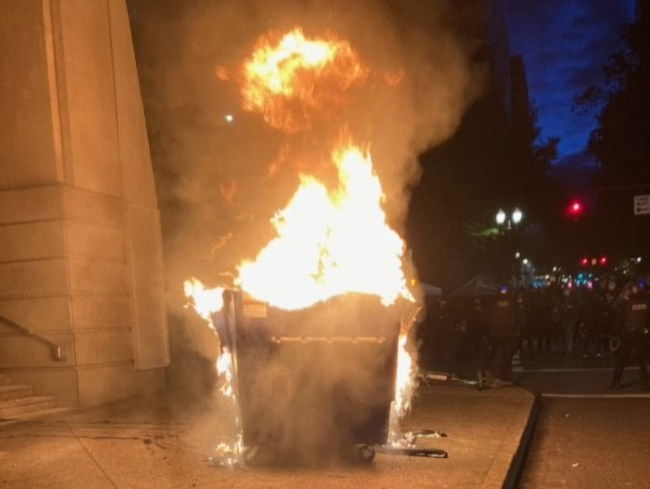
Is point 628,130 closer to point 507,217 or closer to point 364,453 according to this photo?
point 507,217

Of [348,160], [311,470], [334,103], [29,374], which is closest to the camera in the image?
[311,470]

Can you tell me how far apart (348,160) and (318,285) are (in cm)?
157

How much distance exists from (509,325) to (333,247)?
21.3 feet

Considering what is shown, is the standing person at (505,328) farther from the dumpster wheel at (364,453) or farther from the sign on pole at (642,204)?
the dumpster wheel at (364,453)

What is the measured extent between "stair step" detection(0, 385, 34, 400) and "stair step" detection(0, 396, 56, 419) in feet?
0.27

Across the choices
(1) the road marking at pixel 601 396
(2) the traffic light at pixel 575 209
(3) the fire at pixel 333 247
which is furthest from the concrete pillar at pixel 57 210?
(2) the traffic light at pixel 575 209

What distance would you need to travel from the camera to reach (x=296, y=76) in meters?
7.82

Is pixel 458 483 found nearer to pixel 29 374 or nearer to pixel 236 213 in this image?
pixel 29 374

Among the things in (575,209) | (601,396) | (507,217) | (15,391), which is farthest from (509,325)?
(507,217)

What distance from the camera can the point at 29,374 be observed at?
9305 mm

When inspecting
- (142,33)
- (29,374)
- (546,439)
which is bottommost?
(546,439)

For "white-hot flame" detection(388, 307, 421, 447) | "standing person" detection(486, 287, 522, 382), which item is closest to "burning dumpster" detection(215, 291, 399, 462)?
"white-hot flame" detection(388, 307, 421, 447)

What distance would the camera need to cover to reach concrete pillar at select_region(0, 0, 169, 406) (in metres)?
9.19

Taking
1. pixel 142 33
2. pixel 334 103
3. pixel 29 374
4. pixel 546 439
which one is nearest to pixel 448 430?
pixel 546 439
